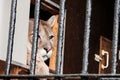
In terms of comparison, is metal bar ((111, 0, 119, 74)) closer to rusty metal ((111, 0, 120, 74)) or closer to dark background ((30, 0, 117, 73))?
rusty metal ((111, 0, 120, 74))

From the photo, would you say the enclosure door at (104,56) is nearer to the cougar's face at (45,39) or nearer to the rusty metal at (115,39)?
the cougar's face at (45,39)

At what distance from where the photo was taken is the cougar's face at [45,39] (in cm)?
204

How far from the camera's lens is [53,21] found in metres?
2.22

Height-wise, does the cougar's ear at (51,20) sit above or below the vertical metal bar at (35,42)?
above

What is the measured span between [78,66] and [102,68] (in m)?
0.43

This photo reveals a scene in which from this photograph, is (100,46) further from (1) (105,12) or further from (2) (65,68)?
(2) (65,68)

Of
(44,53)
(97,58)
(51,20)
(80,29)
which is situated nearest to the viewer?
(44,53)

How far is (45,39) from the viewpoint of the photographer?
2.11m

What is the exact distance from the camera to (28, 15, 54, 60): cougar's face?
204 cm

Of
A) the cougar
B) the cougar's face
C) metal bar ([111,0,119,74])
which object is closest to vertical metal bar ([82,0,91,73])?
metal bar ([111,0,119,74])

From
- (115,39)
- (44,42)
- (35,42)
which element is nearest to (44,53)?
(44,42)

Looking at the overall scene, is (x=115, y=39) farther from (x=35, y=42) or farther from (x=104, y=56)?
(x=104, y=56)

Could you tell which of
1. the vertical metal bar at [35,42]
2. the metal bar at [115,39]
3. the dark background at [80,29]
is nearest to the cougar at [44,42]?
the dark background at [80,29]

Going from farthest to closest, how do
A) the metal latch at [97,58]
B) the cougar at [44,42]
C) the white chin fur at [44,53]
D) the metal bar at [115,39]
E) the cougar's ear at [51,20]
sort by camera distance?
1. the metal latch at [97,58]
2. the cougar's ear at [51,20]
3. the white chin fur at [44,53]
4. the cougar at [44,42]
5. the metal bar at [115,39]
